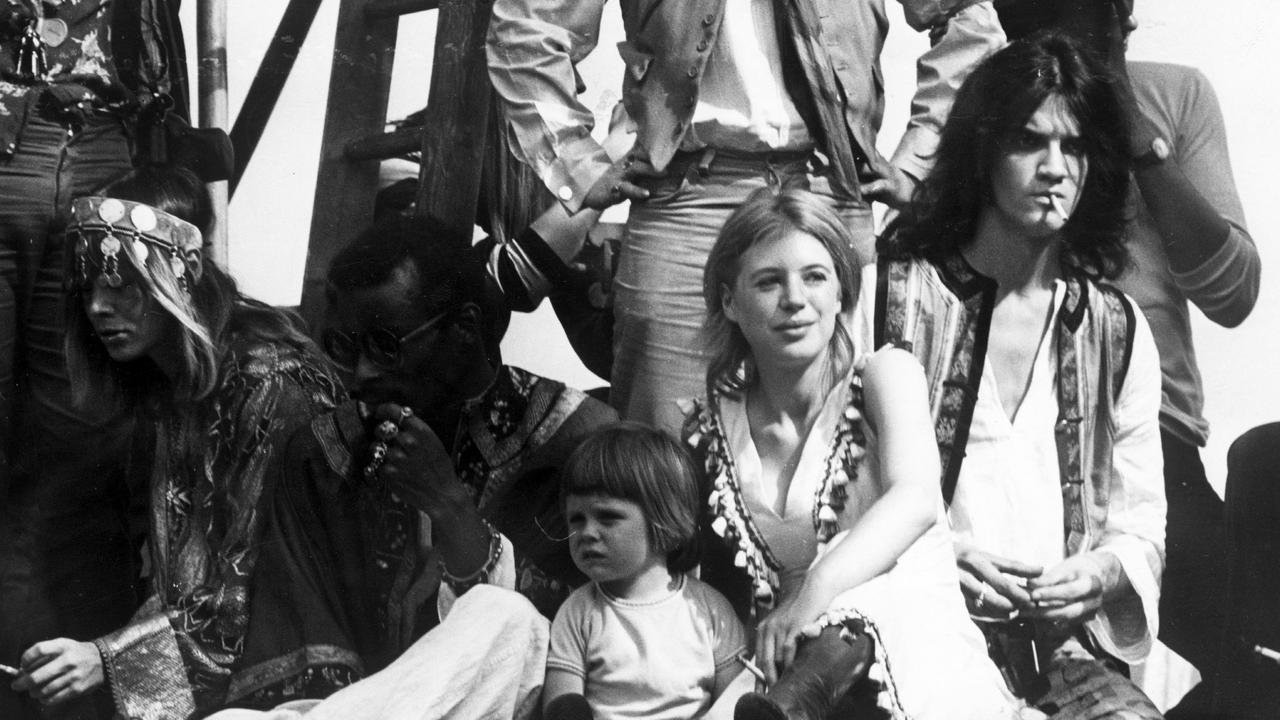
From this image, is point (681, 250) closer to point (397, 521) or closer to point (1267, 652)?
point (397, 521)

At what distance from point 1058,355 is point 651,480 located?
1.01 metres

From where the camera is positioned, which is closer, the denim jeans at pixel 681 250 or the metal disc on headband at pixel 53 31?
the denim jeans at pixel 681 250

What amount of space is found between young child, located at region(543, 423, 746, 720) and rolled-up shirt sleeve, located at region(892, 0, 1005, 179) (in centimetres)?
104

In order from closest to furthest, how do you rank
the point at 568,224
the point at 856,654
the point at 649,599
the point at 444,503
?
the point at 856,654, the point at 649,599, the point at 444,503, the point at 568,224

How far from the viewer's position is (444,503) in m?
4.85

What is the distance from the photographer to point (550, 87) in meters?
5.10

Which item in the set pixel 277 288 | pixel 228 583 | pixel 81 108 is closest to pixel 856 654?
pixel 228 583

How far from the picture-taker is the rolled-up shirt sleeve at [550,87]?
5.08 m

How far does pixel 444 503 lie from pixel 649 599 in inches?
21.9

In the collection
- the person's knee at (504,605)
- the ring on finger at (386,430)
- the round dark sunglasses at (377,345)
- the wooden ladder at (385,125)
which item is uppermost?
the wooden ladder at (385,125)

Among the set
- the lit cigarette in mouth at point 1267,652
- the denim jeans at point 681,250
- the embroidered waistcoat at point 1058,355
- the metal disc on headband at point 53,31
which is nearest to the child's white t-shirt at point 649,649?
the denim jeans at point 681,250

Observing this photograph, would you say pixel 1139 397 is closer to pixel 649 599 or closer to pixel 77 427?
pixel 649 599

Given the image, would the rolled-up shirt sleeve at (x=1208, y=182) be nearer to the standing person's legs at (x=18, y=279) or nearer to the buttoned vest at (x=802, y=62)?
the buttoned vest at (x=802, y=62)

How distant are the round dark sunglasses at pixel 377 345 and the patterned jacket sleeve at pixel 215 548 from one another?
0.08 metres
